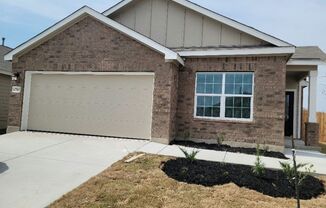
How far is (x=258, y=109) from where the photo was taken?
34.3 feet

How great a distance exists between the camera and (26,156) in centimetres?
791

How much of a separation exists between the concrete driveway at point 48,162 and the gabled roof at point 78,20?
3.36m

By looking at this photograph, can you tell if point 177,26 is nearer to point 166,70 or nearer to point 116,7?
point 166,70

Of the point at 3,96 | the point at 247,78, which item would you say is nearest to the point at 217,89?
the point at 247,78

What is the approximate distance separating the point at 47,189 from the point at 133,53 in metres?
6.47

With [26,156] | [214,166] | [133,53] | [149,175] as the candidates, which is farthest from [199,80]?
[26,156]

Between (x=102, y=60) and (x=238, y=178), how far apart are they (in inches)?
278

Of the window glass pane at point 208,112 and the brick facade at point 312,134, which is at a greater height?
the window glass pane at point 208,112

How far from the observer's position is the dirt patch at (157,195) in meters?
5.04

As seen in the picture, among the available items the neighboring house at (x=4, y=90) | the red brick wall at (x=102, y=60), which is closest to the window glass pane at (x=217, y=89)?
the red brick wall at (x=102, y=60)

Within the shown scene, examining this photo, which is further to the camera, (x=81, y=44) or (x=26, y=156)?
(x=81, y=44)

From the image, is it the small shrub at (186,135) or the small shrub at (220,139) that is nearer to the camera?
the small shrub at (220,139)

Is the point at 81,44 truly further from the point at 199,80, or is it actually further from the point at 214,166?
the point at 214,166

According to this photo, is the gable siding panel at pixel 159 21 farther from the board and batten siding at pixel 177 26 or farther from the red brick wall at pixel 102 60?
the red brick wall at pixel 102 60
